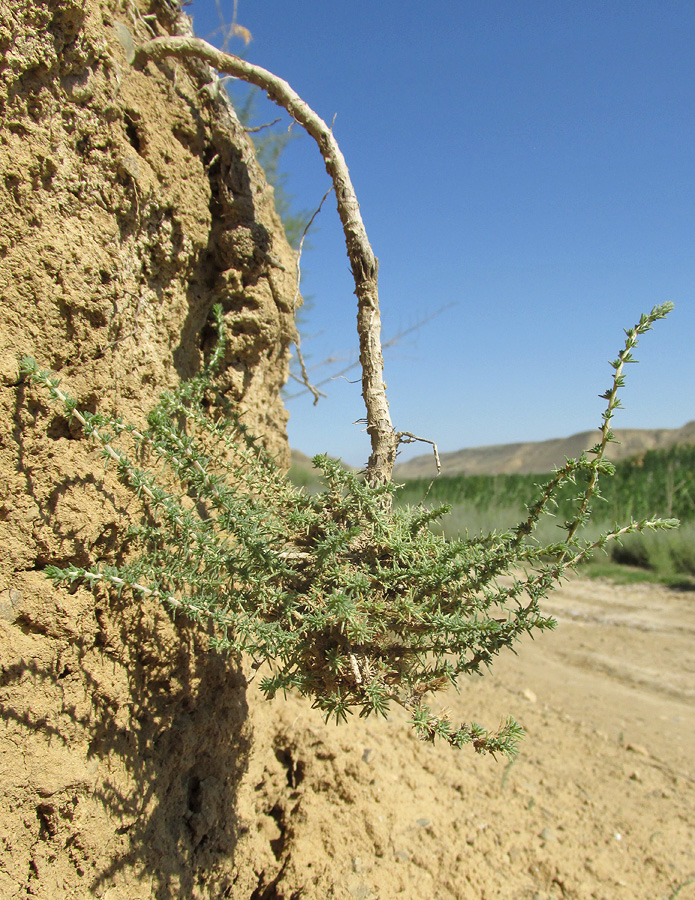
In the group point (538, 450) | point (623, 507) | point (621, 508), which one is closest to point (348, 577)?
point (621, 508)

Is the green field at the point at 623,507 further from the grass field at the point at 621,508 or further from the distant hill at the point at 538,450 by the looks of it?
the distant hill at the point at 538,450

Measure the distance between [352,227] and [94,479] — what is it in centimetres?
115

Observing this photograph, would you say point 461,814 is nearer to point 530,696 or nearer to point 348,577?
point 348,577

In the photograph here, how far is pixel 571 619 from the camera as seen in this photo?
7.25m

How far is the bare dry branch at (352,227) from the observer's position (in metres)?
1.92

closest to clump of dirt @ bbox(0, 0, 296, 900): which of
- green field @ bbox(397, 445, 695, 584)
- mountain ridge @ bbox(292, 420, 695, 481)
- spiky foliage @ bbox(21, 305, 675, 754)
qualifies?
spiky foliage @ bbox(21, 305, 675, 754)

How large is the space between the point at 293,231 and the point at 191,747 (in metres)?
6.47

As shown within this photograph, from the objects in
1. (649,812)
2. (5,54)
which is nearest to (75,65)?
(5,54)

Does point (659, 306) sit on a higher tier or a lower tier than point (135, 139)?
lower

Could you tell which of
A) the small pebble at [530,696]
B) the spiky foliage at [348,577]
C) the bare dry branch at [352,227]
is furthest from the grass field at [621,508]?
the spiky foliage at [348,577]

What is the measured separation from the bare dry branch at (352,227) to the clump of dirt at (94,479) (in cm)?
12

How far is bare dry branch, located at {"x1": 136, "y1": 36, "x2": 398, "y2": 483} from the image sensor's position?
1.92 meters

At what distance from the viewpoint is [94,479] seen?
165 cm

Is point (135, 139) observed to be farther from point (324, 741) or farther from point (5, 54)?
point (324, 741)
